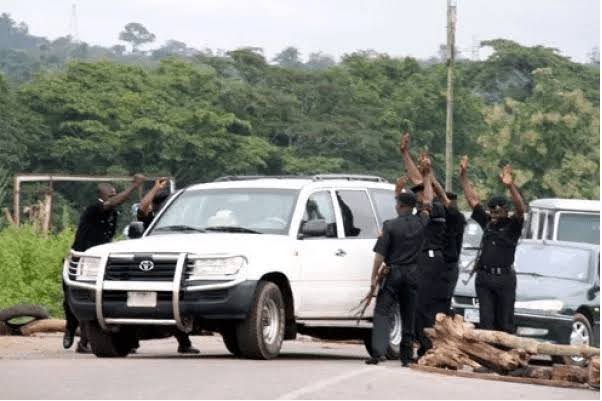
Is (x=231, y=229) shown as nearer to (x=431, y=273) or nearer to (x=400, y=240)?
(x=400, y=240)

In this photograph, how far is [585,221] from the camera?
34125 mm

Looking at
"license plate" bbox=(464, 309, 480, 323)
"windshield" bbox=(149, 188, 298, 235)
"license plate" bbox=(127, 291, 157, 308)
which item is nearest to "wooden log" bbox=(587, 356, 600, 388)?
"windshield" bbox=(149, 188, 298, 235)

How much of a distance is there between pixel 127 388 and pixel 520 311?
Result: 9.01 m

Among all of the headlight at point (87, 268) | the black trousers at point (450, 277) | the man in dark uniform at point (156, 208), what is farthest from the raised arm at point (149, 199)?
the black trousers at point (450, 277)

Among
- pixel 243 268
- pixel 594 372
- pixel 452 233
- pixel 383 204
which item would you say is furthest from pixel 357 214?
pixel 594 372

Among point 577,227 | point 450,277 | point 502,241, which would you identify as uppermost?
point 502,241

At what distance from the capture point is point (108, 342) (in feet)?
63.1

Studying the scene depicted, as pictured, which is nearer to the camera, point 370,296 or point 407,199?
point 407,199

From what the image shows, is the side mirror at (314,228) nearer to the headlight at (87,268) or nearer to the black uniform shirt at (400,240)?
the black uniform shirt at (400,240)

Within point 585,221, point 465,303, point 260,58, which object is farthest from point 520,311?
point 260,58

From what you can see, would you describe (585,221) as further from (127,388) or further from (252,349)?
(127,388)

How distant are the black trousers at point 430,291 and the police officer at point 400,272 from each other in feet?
2.60

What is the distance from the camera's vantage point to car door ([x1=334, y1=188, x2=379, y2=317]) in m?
20.1

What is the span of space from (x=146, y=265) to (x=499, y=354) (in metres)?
3.33
